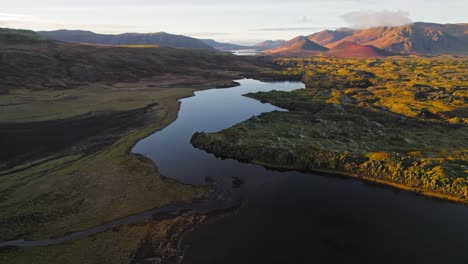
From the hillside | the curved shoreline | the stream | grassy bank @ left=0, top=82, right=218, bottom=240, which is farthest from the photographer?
the hillside

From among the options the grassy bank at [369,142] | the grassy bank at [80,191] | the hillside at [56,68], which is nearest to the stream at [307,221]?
the grassy bank at [80,191]

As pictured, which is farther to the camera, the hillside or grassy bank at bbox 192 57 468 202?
the hillside

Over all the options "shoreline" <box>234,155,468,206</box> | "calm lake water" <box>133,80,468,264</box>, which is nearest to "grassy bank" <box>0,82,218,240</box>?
"calm lake water" <box>133,80,468,264</box>

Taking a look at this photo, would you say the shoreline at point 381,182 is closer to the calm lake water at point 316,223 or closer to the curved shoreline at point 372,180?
the curved shoreline at point 372,180

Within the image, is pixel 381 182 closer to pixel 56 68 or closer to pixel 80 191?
pixel 80 191

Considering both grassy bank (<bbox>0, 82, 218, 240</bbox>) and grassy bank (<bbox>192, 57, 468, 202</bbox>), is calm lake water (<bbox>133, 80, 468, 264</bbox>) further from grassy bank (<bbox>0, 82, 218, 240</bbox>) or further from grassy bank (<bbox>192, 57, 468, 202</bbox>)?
grassy bank (<bbox>0, 82, 218, 240</bbox>)

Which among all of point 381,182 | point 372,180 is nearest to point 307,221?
point 372,180

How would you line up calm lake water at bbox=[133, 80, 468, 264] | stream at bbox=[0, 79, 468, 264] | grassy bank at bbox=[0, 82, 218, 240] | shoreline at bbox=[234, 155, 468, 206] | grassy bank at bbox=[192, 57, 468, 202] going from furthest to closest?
grassy bank at bbox=[192, 57, 468, 202] < shoreline at bbox=[234, 155, 468, 206] < grassy bank at bbox=[0, 82, 218, 240] < stream at bbox=[0, 79, 468, 264] < calm lake water at bbox=[133, 80, 468, 264]

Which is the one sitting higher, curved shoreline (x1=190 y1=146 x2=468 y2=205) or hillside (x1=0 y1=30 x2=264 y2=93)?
hillside (x1=0 y1=30 x2=264 y2=93)
